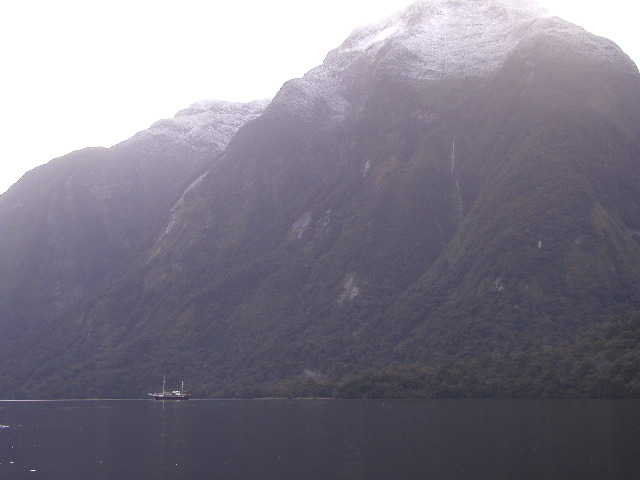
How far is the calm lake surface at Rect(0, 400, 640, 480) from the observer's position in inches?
2847

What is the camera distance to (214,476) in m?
73.1

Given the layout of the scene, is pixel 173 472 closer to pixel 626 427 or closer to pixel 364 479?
pixel 364 479

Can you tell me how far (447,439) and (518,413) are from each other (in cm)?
3630

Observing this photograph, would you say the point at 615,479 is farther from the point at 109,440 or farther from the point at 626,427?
the point at 109,440

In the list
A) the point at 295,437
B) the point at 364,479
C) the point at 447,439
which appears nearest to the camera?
the point at 364,479

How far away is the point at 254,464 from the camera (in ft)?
260

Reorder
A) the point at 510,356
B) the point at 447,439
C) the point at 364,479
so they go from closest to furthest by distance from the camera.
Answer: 1. the point at 364,479
2. the point at 447,439
3. the point at 510,356

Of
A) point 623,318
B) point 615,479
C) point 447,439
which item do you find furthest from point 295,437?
point 623,318

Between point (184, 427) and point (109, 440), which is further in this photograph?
point (184, 427)

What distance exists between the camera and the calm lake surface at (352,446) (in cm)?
7231

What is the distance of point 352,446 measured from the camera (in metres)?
91.1

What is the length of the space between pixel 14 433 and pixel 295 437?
45941 millimetres

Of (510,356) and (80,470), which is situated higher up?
(80,470)

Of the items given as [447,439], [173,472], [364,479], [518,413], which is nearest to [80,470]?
[173,472]
